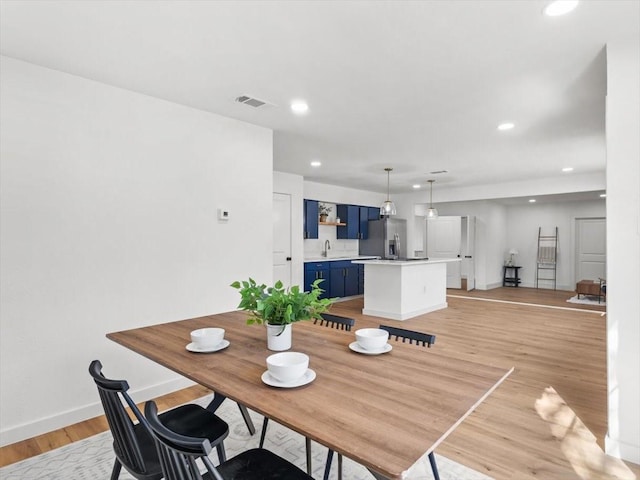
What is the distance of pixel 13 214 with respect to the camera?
8.06 feet

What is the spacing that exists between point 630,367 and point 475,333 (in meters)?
3.11

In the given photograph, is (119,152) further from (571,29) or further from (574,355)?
(574,355)

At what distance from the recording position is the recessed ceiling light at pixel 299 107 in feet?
10.7

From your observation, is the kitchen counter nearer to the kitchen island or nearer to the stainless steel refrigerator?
the stainless steel refrigerator

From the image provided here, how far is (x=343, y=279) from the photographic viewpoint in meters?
7.96

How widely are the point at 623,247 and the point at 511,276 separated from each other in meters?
9.58

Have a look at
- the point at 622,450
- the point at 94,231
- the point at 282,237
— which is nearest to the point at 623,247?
the point at 622,450

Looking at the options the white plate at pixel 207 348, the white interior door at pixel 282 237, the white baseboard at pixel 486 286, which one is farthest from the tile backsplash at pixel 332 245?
the white plate at pixel 207 348

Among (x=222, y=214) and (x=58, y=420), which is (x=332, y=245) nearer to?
(x=222, y=214)

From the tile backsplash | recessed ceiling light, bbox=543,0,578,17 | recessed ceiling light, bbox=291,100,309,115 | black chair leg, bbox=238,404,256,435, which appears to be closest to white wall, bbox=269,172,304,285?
the tile backsplash

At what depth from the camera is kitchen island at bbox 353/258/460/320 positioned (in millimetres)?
6020

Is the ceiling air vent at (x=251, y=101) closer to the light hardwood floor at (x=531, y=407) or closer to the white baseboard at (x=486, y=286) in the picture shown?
the light hardwood floor at (x=531, y=407)

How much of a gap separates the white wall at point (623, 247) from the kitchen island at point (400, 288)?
12.3 feet

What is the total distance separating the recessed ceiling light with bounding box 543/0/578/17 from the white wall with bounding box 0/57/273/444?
2.73 meters
